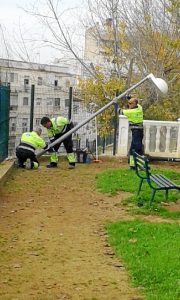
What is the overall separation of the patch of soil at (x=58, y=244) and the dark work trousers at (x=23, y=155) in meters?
1.83

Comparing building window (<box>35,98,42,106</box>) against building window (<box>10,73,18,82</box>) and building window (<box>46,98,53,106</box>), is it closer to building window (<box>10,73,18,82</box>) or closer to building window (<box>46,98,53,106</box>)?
building window (<box>46,98,53,106</box>)

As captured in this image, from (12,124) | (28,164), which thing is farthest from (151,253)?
(12,124)

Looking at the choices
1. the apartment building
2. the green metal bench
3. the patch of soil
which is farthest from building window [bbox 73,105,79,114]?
the green metal bench

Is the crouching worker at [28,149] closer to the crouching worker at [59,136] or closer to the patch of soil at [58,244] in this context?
the crouching worker at [59,136]

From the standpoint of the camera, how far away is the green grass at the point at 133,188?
884cm

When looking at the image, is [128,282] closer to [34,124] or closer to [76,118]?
[34,124]

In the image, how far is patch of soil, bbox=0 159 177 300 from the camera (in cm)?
523

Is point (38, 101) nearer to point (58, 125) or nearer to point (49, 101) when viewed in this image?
point (49, 101)

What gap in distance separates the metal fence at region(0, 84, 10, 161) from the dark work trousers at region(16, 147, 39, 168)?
0.48 meters

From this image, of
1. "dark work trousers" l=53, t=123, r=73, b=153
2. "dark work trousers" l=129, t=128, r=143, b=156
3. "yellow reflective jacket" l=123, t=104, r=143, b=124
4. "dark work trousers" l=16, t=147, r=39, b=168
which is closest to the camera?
"dark work trousers" l=16, t=147, r=39, b=168

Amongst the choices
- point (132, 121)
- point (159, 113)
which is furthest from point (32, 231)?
point (159, 113)

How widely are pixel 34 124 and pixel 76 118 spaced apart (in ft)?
6.87

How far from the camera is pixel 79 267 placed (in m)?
5.88

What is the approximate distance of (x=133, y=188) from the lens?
1087 centimetres
